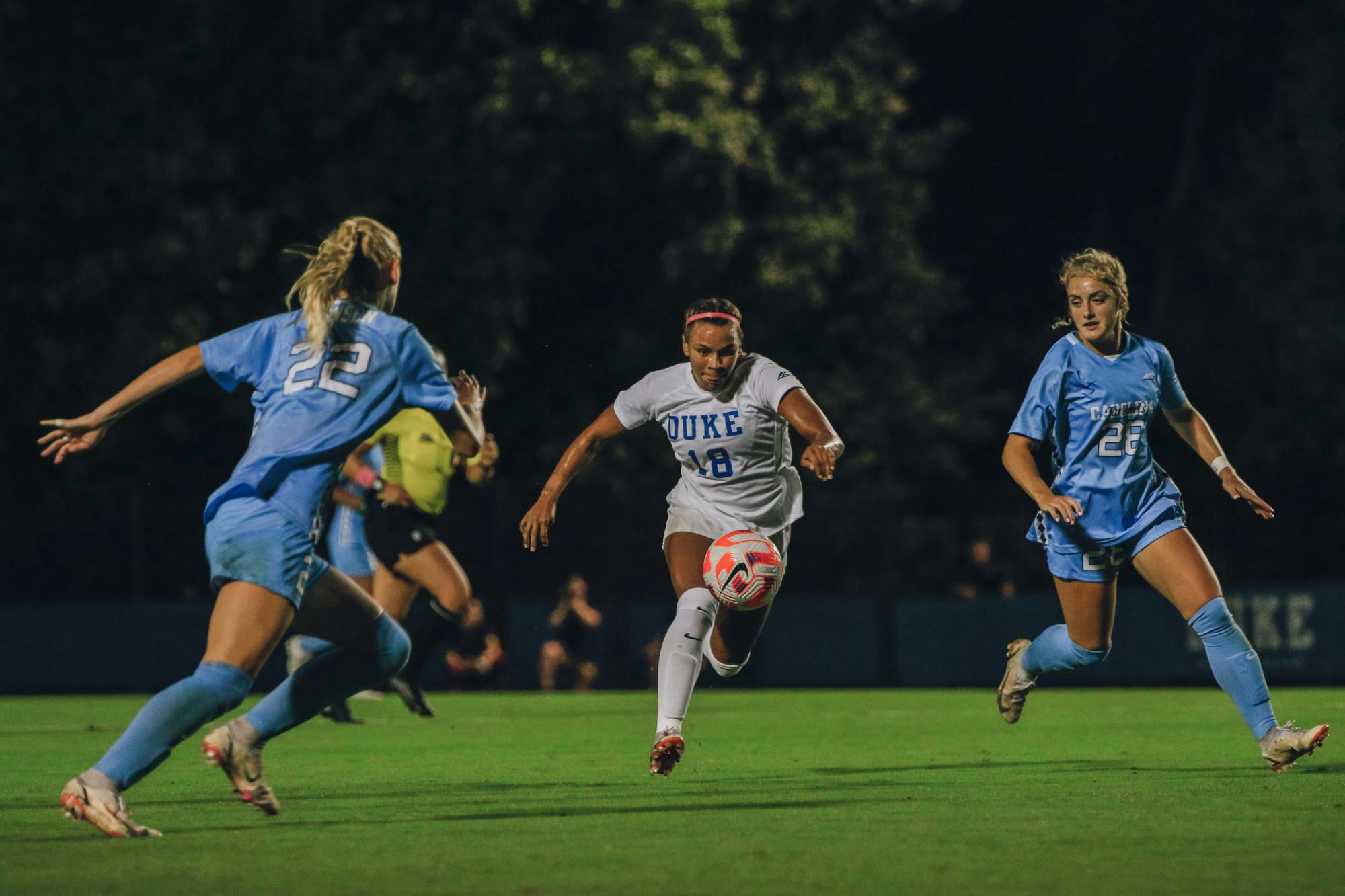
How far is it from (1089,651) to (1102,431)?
118 cm

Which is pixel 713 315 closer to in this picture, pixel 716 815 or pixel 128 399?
pixel 716 815

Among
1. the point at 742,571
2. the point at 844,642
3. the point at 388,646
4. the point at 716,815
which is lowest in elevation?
the point at 716,815

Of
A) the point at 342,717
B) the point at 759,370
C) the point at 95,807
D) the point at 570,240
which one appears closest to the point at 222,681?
the point at 95,807

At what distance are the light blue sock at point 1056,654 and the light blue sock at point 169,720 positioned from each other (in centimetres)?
446

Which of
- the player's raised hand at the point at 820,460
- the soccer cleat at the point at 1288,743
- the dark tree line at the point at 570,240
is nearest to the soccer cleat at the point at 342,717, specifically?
the player's raised hand at the point at 820,460

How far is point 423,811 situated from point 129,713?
9557 mm

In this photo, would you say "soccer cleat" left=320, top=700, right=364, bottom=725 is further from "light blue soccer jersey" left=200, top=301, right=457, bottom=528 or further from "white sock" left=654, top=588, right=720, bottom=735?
"light blue soccer jersey" left=200, top=301, right=457, bottom=528

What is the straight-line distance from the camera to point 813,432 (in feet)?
29.8

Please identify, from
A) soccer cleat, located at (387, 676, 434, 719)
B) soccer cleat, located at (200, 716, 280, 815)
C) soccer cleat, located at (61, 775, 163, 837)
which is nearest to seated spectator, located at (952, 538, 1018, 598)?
soccer cleat, located at (387, 676, 434, 719)

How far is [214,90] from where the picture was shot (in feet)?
92.3

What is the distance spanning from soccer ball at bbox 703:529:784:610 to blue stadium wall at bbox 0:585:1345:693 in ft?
40.2

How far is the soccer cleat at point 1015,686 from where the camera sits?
1079 cm

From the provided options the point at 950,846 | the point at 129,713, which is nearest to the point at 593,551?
the point at 129,713

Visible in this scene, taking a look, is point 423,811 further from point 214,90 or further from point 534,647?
point 214,90
